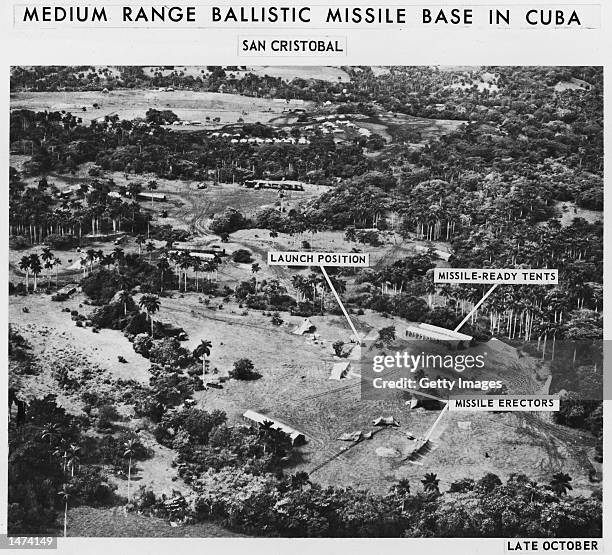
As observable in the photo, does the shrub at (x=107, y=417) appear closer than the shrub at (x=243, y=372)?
Yes

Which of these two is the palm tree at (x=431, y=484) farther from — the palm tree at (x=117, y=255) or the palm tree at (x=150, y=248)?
the palm tree at (x=117, y=255)

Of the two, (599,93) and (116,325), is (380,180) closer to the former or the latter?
(599,93)

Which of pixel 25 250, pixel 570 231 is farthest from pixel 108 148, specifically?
pixel 570 231

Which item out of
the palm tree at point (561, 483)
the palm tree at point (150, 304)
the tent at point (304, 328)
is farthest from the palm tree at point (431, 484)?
the palm tree at point (150, 304)

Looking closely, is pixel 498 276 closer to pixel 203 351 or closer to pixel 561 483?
pixel 561 483

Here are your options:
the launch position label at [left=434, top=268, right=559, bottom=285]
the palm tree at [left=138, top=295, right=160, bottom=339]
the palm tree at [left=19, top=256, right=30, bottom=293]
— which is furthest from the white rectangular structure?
the palm tree at [left=19, top=256, right=30, bottom=293]

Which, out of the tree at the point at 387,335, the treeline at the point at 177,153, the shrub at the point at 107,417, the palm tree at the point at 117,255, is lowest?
the shrub at the point at 107,417
